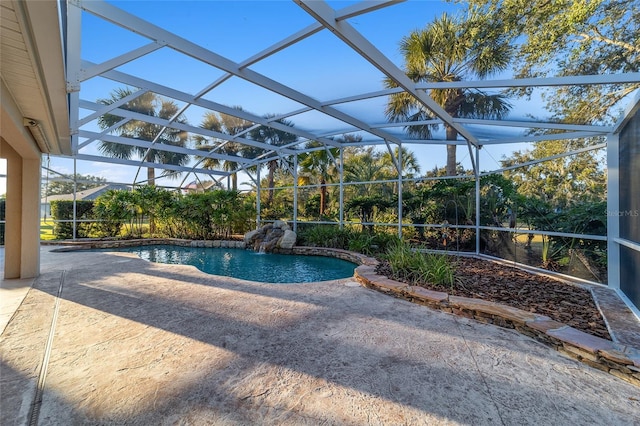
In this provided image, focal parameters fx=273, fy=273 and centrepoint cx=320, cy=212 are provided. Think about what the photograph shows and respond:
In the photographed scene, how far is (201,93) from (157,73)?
0.79 metres

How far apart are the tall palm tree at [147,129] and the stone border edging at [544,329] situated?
260 inches

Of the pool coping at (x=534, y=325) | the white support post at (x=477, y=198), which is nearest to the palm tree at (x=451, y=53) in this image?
the white support post at (x=477, y=198)

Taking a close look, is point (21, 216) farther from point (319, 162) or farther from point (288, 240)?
point (319, 162)

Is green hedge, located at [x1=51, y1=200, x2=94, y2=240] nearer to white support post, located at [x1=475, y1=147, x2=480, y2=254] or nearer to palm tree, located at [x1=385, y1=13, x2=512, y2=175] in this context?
palm tree, located at [x1=385, y1=13, x2=512, y2=175]

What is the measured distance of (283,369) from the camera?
215cm

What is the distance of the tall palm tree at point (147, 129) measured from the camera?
21.5ft

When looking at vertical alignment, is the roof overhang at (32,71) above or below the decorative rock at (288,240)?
above

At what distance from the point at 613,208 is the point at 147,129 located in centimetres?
1151

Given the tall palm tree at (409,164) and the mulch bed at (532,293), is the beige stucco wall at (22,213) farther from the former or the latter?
A: the tall palm tree at (409,164)

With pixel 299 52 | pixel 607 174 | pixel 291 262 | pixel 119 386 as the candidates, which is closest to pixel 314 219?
pixel 291 262

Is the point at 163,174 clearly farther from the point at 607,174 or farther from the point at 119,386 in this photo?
the point at 607,174

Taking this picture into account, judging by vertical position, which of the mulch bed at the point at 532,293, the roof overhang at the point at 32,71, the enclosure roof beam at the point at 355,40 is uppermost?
the enclosure roof beam at the point at 355,40

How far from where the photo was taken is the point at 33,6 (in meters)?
1.49

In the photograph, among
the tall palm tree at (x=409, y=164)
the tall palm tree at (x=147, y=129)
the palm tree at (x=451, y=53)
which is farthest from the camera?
the tall palm tree at (x=409, y=164)
